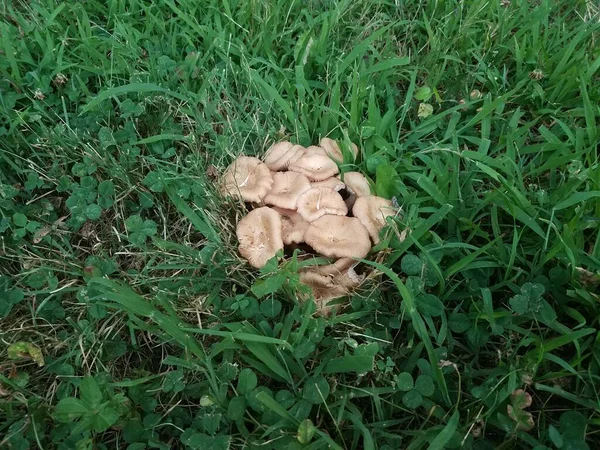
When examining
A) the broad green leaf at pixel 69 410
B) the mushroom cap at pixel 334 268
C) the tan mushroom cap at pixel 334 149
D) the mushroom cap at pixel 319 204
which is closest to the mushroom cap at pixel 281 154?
the tan mushroom cap at pixel 334 149

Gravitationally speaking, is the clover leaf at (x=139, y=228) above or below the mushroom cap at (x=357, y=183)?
below

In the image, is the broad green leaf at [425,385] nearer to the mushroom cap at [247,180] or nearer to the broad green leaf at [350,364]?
the broad green leaf at [350,364]

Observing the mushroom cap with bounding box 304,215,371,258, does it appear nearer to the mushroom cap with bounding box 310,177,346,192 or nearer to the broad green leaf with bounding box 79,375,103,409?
the mushroom cap with bounding box 310,177,346,192

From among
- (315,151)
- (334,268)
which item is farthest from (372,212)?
(315,151)

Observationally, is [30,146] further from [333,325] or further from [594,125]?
[594,125]

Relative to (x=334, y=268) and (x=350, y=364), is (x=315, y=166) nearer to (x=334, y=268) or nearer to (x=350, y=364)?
(x=334, y=268)

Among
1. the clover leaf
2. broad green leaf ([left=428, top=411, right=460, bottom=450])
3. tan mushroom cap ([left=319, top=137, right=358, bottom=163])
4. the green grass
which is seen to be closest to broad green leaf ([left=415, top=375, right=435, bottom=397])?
the green grass
